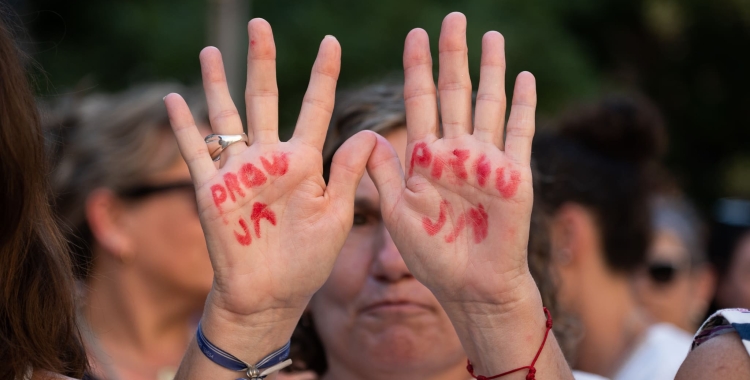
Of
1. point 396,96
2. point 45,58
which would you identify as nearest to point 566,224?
point 396,96

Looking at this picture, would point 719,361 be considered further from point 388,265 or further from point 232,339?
point 232,339

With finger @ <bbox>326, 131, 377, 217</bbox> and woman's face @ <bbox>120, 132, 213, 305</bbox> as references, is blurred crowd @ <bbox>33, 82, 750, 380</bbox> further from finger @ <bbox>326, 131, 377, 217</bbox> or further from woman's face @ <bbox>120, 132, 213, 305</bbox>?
finger @ <bbox>326, 131, 377, 217</bbox>

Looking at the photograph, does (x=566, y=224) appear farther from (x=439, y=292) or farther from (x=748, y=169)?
(x=748, y=169)

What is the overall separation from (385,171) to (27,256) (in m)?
0.83

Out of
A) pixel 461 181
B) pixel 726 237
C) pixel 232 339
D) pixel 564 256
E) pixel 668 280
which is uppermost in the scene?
pixel 461 181

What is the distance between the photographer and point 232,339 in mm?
1944

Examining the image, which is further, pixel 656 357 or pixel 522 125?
pixel 656 357

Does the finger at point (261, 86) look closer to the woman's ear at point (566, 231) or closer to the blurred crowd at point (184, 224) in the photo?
the blurred crowd at point (184, 224)

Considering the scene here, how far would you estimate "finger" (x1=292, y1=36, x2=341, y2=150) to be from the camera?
2074 mm

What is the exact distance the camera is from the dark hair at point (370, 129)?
8.71 feet

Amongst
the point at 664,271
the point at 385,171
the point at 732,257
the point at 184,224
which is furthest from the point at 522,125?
the point at 732,257

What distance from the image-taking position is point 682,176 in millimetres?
14164

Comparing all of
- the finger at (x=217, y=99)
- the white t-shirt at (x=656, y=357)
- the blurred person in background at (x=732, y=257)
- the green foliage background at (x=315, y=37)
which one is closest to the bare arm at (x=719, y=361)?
the finger at (x=217, y=99)

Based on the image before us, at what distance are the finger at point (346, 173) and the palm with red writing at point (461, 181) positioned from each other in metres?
0.05
